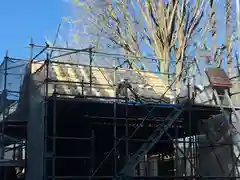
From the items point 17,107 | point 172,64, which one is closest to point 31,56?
point 17,107

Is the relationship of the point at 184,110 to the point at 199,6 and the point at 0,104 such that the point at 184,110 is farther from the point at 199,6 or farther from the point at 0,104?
the point at 199,6

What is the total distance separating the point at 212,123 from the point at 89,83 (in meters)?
3.88

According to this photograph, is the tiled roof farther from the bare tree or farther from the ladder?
the bare tree

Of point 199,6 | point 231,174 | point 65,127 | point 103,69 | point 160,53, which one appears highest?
point 199,6

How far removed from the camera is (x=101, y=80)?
12.7 meters

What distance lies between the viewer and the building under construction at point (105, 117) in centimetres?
1070

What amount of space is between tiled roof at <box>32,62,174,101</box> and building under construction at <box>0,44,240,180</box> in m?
0.03

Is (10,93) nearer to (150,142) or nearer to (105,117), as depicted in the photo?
(105,117)

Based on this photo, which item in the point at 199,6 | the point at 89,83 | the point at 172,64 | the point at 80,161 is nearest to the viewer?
the point at 89,83

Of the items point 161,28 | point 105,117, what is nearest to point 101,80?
point 105,117

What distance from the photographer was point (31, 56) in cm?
1230

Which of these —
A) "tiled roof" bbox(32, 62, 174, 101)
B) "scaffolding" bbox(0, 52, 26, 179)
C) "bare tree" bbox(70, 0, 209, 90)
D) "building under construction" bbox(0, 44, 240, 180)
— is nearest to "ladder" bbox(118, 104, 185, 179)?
"building under construction" bbox(0, 44, 240, 180)

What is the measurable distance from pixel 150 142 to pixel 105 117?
149 cm

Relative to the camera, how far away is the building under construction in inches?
421
